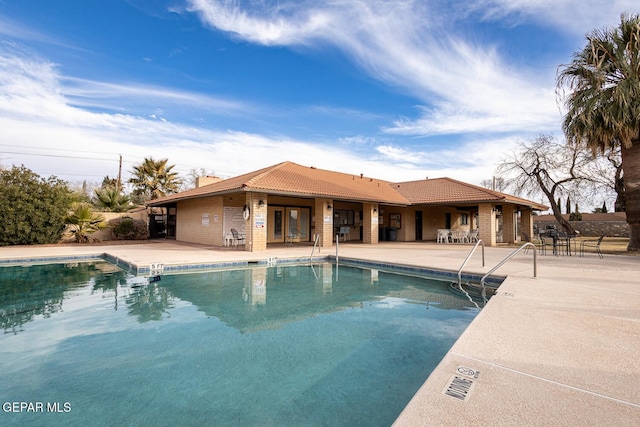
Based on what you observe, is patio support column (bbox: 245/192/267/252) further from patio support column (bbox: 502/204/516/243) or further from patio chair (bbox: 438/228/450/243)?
patio support column (bbox: 502/204/516/243)

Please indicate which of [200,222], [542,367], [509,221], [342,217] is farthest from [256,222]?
[509,221]

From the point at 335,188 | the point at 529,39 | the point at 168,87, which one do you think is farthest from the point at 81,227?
the point at 529,39

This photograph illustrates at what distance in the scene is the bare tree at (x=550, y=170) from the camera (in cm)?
2484

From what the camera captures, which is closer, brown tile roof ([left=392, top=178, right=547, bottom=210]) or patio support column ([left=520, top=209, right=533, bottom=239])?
brown tile roof ([left=392, top=178, right=547, bottom=210])

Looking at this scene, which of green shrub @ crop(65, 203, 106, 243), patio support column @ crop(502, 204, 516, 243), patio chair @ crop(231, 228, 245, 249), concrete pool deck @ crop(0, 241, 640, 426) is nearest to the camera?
concrete pool deck @ crop(0, 241, 640, 426)

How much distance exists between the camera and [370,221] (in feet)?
65.7

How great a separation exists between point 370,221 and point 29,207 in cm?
1876

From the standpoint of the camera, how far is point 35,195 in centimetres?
1658

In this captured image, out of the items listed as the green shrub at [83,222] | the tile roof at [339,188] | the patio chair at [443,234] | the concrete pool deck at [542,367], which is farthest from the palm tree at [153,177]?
the concrete pool deck at [542,367]

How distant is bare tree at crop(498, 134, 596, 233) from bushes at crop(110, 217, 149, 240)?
29.5m

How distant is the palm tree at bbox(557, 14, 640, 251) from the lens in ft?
38.8

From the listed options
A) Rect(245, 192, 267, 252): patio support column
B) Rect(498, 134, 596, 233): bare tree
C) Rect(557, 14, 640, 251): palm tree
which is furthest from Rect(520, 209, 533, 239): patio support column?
Rect(245, 192, 267, 252): patio support column

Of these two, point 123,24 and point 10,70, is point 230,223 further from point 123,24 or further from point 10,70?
point 10,70

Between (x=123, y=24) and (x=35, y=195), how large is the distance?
1006 cm
